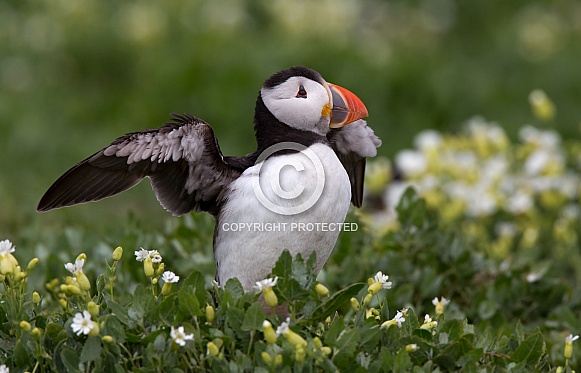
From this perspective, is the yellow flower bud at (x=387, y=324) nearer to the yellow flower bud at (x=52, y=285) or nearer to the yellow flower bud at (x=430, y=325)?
the yellow flower bud at (x=430, y=325)

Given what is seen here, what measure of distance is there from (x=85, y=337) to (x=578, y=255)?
363cm

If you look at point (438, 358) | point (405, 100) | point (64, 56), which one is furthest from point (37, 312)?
point (64, 56)

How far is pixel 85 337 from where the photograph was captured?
10.6ft

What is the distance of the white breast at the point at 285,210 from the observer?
340cm

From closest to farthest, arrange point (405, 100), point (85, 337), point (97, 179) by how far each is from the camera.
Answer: point (85, 337), point (97, 179), point (405, 100)

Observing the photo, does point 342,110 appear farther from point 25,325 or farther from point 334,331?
point 25,325

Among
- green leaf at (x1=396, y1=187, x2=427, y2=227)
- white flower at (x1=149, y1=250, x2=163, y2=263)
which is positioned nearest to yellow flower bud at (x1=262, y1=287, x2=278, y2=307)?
white flower at (x1=149, y1=250, x2=163, y2=263)

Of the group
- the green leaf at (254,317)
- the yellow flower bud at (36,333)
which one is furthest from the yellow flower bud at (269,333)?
the yellow flower bud at (36,333)

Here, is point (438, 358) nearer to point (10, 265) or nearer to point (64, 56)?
point (10, 265)

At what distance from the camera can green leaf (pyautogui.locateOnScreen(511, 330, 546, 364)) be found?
3.51 m

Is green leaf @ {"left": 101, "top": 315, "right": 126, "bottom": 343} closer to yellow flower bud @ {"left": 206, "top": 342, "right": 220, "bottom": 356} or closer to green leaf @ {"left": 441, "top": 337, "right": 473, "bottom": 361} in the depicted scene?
yellow flower bud @ {"left": 206, "top": 342, "right": 220, "bottom": 356}

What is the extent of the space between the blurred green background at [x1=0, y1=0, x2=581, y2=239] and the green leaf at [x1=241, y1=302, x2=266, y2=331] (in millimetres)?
5128

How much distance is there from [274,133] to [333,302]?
0.68 metres

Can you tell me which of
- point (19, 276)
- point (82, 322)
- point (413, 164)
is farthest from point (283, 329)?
point (413, 164)
